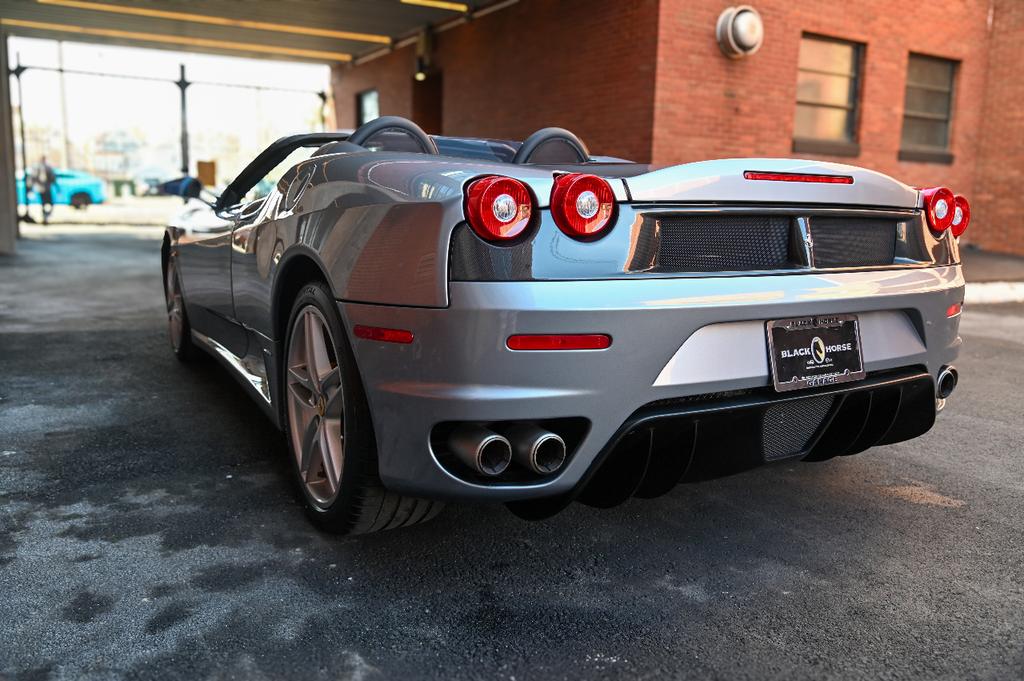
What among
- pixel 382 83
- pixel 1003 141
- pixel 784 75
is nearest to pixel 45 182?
pixel 382 83

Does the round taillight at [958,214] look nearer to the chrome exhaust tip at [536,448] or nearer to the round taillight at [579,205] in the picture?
the round taillight at [579,205]

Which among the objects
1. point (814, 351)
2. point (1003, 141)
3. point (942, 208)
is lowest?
point (814, 351)

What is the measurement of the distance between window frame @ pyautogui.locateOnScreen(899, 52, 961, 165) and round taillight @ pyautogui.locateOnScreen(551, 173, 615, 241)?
39.4 ft

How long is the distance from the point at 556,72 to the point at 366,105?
27.6ft

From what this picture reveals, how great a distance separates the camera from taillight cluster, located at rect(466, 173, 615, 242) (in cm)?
211

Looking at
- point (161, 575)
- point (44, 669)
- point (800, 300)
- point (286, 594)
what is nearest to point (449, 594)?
point (286, 594)

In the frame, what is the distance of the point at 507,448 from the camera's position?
2131 millimetres

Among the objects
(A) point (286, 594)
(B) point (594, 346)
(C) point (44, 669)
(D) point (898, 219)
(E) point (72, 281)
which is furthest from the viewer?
(E) point (72, 281)

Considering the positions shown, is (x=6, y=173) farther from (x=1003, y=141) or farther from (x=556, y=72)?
(x=1003, y=141)

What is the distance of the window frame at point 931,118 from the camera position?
12.7 metres

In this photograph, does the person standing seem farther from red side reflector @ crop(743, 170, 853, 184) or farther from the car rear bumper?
red side reflector @ crop(743, 170, 853, 184)

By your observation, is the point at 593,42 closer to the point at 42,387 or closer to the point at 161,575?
the point at 42,387

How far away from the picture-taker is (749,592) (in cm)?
243

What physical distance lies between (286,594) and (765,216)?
5.63ft
